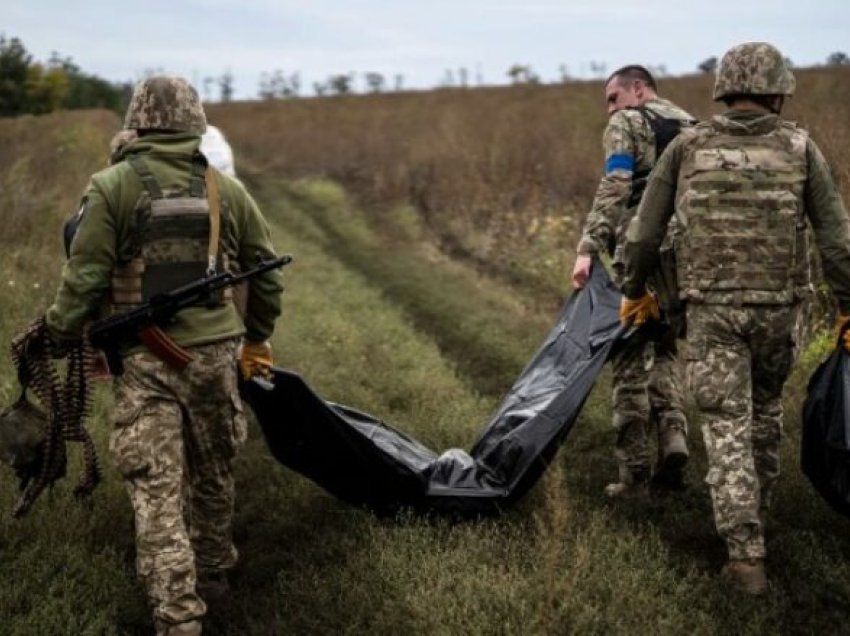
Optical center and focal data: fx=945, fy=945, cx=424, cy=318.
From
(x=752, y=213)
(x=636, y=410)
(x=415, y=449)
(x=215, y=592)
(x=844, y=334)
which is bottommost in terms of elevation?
(x=215, y=592)

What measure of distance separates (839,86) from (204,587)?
1024 centimetres

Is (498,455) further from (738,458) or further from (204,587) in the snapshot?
(204,587)

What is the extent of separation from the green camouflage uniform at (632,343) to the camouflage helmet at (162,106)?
7.45ft

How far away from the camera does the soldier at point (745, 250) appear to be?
409 cm

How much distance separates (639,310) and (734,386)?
86 centimetres

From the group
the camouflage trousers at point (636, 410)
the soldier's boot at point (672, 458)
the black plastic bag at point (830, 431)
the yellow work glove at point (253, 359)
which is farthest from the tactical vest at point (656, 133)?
the yellow work glove at point (253, 359)

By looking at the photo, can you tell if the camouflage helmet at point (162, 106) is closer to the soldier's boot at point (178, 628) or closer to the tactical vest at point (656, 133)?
the soldier's boot at point (178, 628)

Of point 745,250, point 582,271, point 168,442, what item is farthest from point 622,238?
point 168,442

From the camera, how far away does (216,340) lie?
3.87m

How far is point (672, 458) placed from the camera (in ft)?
17.2

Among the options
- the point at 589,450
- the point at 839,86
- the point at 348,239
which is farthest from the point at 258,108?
the point at 589,450

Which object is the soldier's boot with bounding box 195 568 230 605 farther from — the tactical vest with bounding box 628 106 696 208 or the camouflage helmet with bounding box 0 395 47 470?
the tactical vest with bounding box 628 106 696 208

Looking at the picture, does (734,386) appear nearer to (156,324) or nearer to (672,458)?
(672,458)

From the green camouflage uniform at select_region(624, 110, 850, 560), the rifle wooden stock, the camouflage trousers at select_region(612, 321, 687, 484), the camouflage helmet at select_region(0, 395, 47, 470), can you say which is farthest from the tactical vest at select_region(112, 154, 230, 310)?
the camouflage trousers at select_region(612, 321, 687, 484)
